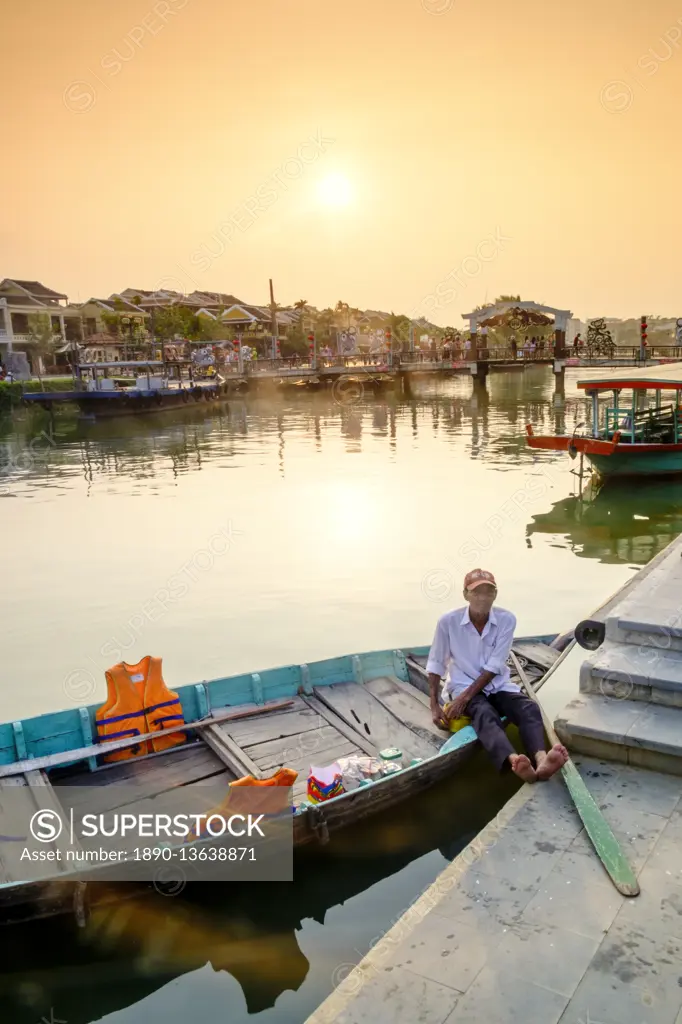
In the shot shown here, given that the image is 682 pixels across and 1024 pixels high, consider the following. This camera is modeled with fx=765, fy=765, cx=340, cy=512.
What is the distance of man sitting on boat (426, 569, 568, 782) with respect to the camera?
17.7ft

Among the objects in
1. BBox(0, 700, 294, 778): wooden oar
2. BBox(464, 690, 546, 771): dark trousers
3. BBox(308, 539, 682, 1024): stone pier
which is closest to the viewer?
BBox(308, 539, 682, 1024): stone pier

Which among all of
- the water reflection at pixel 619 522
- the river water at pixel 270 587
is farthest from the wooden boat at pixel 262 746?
the water reflection at pixel 619 522

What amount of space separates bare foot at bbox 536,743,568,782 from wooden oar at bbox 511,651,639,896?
0.07 metres

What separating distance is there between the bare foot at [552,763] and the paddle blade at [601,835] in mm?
78

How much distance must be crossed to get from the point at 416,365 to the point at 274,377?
9.21m

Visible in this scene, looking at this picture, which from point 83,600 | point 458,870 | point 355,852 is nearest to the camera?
point 458,870

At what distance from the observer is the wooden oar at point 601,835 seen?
3.80 m

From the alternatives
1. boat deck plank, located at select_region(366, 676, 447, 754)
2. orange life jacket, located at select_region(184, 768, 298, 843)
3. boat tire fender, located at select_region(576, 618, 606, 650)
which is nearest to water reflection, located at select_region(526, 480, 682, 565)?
boat tire fender, located at select_region(576, 618, 606, 650)

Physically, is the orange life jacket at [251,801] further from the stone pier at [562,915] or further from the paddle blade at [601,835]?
the paddle blade at [601,835]

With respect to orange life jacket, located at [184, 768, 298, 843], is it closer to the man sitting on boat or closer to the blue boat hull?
the man sitting on boat

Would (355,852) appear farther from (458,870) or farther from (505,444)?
(505,444)

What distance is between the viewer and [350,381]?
4997cm

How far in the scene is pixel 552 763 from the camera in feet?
15.6

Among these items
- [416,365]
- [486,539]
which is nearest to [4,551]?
[486,539]
